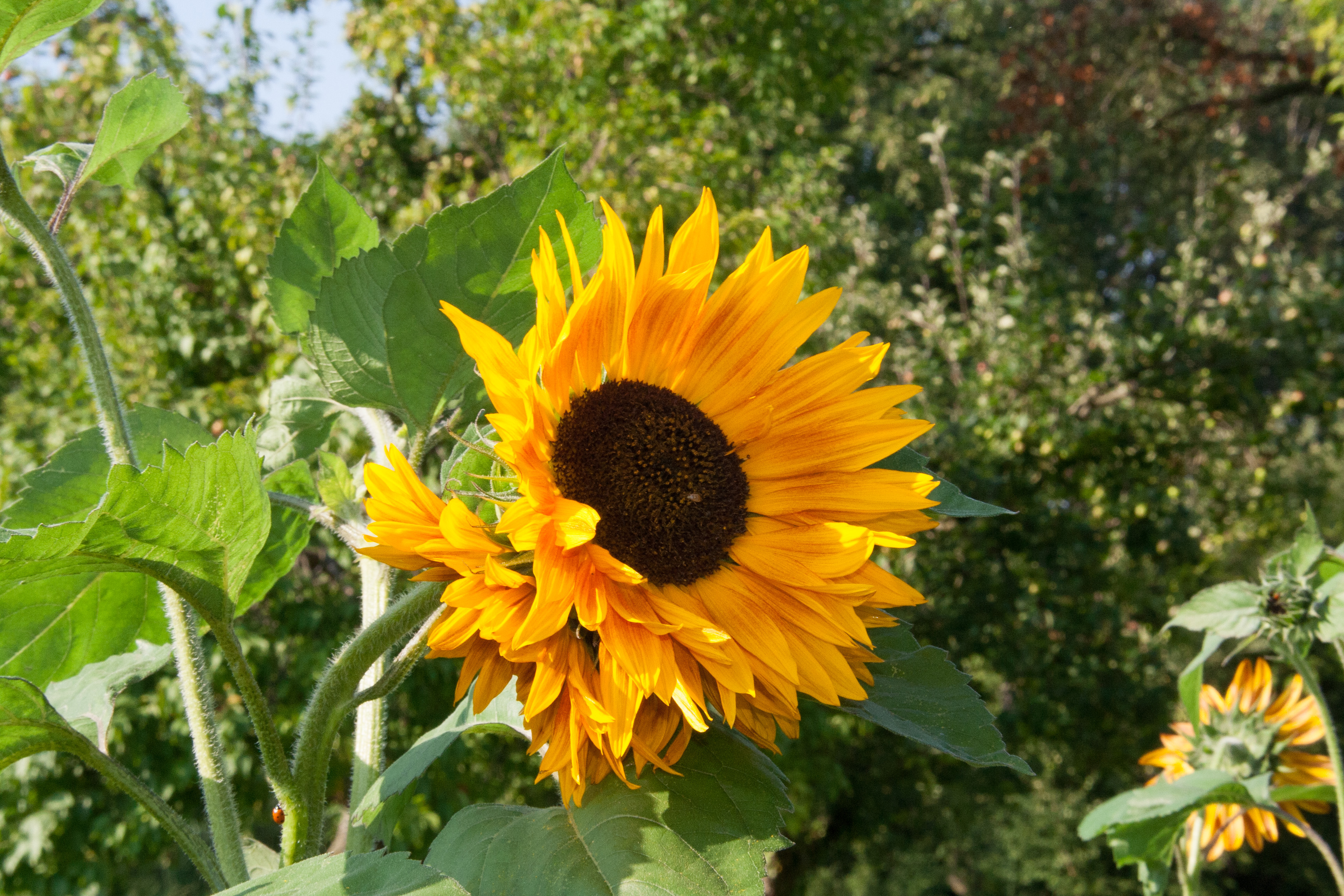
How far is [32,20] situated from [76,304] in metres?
0.13

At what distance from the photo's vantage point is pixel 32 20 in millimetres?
457

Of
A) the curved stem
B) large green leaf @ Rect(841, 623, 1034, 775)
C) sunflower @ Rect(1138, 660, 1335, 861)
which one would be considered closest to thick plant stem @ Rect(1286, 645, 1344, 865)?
the curved stem

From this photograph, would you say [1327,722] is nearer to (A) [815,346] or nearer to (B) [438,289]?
(B) [438,289]

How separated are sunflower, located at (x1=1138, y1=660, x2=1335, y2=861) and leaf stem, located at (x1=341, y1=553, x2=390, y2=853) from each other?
1.52 m

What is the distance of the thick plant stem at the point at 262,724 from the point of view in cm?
45

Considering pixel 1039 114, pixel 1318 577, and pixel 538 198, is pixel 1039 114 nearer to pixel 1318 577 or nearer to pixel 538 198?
pixel 1318 577

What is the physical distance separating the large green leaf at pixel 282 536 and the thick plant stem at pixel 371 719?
8 centimetres

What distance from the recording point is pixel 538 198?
528 mm

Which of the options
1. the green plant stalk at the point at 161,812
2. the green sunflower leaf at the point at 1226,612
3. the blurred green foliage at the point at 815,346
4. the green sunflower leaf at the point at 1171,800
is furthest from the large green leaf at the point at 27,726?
the blurred green foliage at the point at 815,346

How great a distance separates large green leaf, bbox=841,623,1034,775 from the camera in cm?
48

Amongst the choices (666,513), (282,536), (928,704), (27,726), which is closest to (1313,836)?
(928,704)

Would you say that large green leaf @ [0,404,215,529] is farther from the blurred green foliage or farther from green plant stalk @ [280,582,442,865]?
the blurred green foliage

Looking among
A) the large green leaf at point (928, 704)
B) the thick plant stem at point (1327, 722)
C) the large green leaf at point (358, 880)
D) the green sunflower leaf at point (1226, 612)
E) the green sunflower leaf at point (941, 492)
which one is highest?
the green sunflower leaf at point (941, 492)

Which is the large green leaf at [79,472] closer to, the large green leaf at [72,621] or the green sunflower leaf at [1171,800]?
the large green leaf at [72,621]
